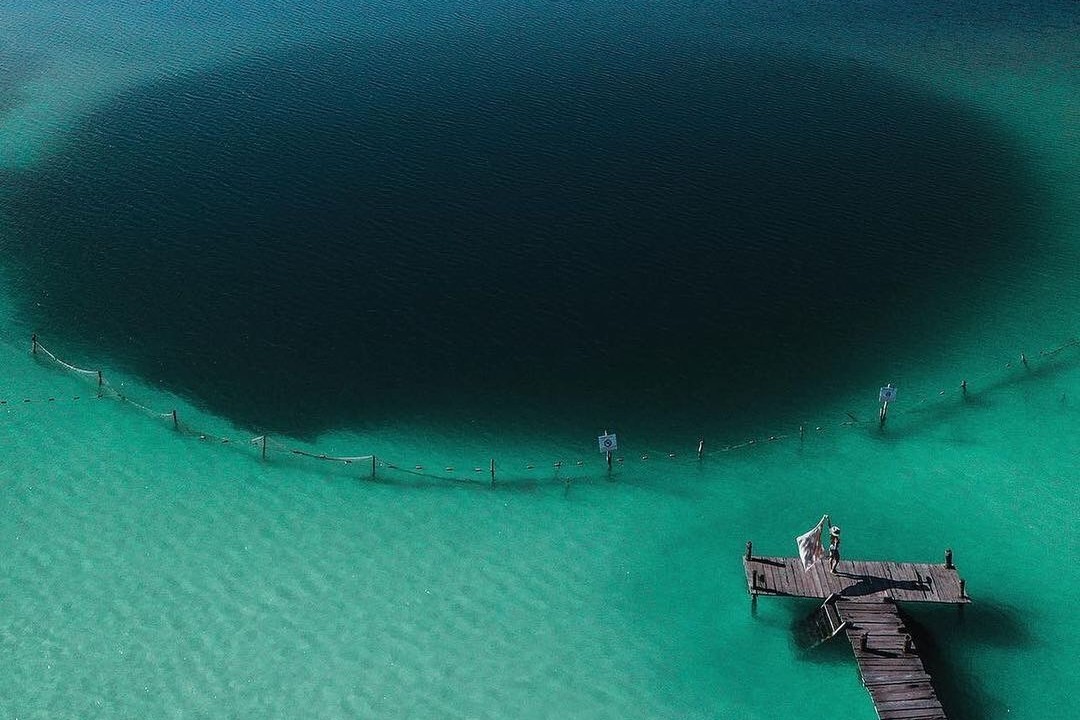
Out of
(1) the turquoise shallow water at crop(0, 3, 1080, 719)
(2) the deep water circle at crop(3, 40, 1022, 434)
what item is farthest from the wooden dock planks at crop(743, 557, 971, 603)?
(2) the deep water circle at crop(3, 40, 1022, 434)

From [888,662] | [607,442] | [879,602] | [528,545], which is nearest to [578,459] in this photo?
[607,442]

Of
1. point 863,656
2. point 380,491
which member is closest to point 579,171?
point 380,491

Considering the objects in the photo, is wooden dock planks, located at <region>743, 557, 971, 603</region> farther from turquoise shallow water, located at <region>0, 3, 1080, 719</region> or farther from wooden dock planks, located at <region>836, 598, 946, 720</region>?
turquoise shallow water, located at <region>0, 3, 1080, 719</region>

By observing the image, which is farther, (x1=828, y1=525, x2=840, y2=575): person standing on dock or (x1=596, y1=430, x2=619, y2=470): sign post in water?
(x1=596, y1=430, x2=619, y2=470): sign post in water

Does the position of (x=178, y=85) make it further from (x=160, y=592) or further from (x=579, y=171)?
(x=160, y=592)

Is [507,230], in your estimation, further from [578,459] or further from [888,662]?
[888,662]

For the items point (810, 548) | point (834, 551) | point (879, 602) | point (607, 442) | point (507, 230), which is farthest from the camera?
point (507, 230)

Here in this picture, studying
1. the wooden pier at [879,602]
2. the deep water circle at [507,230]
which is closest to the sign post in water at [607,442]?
the deep water circle at [507,230]

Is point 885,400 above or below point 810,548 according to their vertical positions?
above
